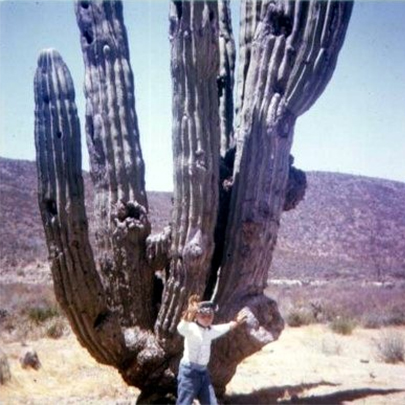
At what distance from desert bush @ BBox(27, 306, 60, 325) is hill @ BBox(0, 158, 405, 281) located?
13891mm

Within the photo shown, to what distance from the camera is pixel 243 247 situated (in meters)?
7.91

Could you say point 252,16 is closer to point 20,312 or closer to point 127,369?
point 127,369

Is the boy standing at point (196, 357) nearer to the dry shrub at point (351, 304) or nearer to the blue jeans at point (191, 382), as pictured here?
the blue jeans at point (191, 382)

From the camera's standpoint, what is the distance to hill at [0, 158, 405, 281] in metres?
37.1

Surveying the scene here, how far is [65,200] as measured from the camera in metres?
7.23

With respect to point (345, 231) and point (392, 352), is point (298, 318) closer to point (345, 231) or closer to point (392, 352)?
point (392, 352)

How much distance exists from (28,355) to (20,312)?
7180 millimetres

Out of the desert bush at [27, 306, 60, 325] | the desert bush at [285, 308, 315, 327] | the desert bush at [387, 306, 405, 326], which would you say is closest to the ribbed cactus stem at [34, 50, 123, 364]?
the desert bush at [27, 306, 60, 325]

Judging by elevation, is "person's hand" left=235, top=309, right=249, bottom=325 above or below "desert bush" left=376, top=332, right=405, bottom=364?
above

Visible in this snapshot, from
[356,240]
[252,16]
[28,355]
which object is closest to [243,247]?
[252,16]

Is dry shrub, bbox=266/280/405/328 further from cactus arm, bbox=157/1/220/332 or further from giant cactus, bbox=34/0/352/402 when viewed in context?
cactus arm, bbox=157/1/220/332

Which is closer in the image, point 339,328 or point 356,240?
point 339,328

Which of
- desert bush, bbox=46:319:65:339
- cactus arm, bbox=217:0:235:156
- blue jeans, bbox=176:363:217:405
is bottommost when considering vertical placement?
desert bush, bbox=46:319:65:339

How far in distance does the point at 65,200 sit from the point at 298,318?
13.1m
